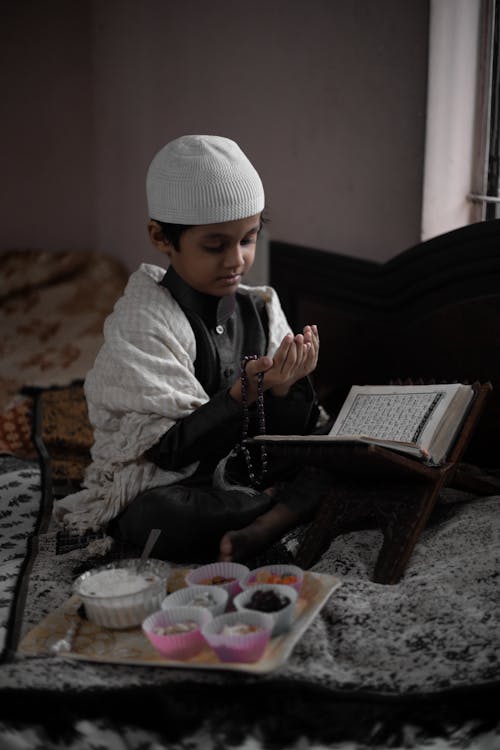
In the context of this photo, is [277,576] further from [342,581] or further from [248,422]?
[248,422]

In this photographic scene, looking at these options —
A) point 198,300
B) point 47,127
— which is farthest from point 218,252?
point 47,127

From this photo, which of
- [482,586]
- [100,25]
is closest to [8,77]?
[100,25]

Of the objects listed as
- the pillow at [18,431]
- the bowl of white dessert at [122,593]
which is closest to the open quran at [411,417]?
the bowl of white dessert at [122,593]

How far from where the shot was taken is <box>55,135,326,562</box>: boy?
80.4 inches

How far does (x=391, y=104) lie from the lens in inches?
110

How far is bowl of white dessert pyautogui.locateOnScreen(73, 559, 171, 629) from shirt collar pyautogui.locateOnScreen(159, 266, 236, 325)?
2.31ft

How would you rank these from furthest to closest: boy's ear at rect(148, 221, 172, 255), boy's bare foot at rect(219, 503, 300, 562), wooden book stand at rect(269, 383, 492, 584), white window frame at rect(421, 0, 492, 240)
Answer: white window frame at rect(421, 0, 492, 240) → boy's ear at rect(148, 221, 172, 255) → boy's bare foot at rect(219, 503, 300, 562) → wooden book stand at rect(269, 383, 492, 584)

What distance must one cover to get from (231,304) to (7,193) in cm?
270

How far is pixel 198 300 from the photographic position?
2.24m

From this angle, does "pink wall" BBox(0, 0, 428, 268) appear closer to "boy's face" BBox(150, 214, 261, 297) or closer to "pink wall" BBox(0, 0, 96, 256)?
"pink wall" BBox(0, 0, 96, 256)

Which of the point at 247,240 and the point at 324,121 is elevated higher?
the point at 324,121

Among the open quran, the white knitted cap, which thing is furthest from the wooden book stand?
the white knitted cap

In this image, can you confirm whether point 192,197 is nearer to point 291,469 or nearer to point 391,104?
point 291,469

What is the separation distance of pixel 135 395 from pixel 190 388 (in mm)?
132
